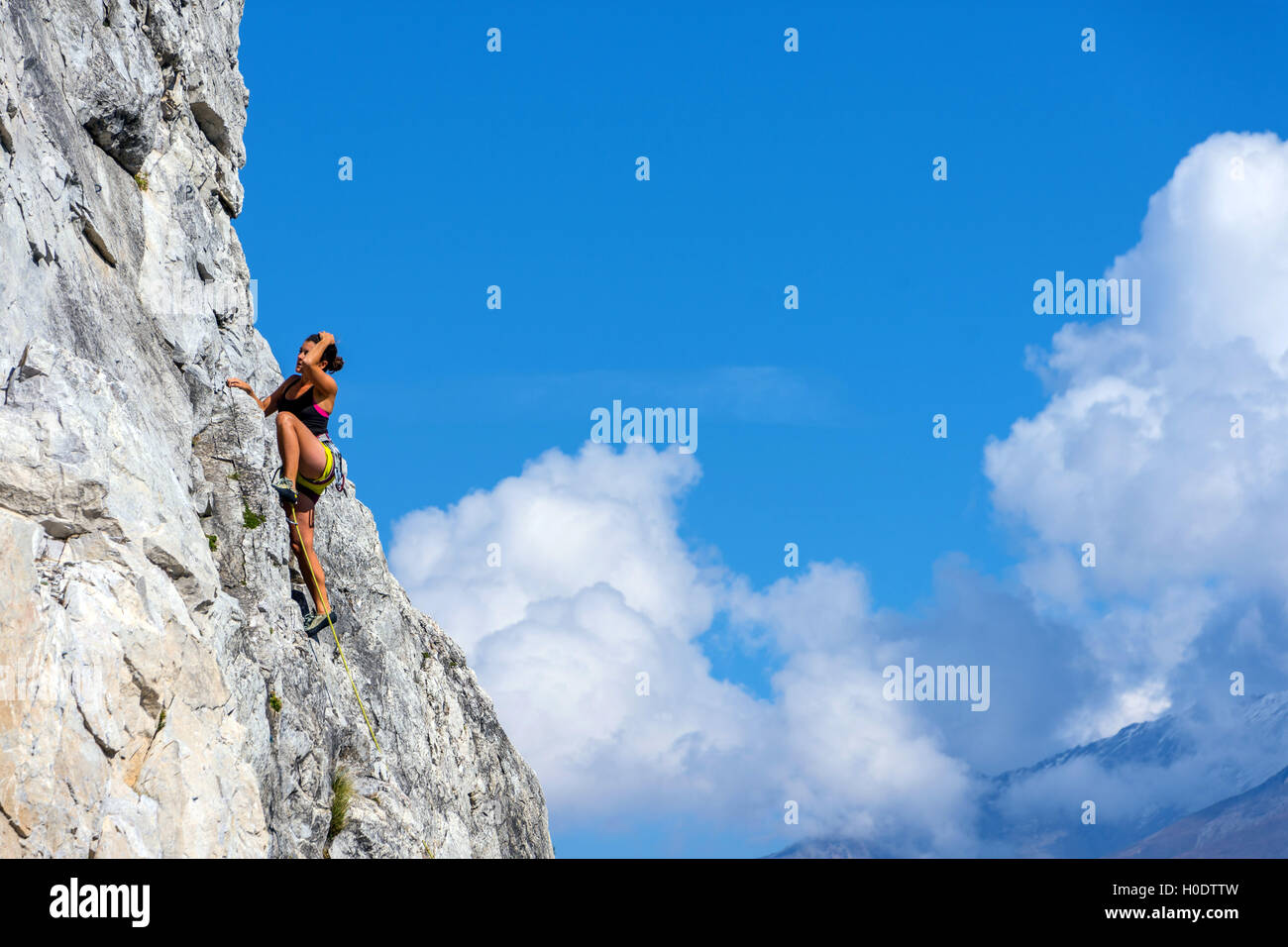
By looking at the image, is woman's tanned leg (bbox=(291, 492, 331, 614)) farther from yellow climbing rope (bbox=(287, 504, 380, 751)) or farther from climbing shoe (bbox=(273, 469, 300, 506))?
climbing shoe (bbox=(273, 469, 300, 506))

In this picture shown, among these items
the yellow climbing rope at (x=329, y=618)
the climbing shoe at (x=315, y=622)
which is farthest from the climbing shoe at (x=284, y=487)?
the climbing shoe at (x=315, y=622)

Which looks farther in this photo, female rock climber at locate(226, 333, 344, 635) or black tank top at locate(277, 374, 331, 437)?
black tank top at locate(277, 374, 331, 437)

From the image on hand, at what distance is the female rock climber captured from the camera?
2050 cm

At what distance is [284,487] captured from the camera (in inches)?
811

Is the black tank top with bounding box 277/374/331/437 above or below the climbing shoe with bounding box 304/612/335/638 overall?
above

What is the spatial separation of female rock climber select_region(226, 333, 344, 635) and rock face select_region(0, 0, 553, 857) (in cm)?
51

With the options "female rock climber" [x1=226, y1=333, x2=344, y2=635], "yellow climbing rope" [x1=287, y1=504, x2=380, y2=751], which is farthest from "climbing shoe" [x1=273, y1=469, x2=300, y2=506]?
"yellow climbing rope" [x1=287, y1=504, x2=380, y2=751]

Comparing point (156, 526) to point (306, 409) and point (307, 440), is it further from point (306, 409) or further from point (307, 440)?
point (306, 409)

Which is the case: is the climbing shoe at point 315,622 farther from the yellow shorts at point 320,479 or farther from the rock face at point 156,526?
the yellow shorts at point 320,479

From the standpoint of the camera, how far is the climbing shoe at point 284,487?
20609 millimetres
